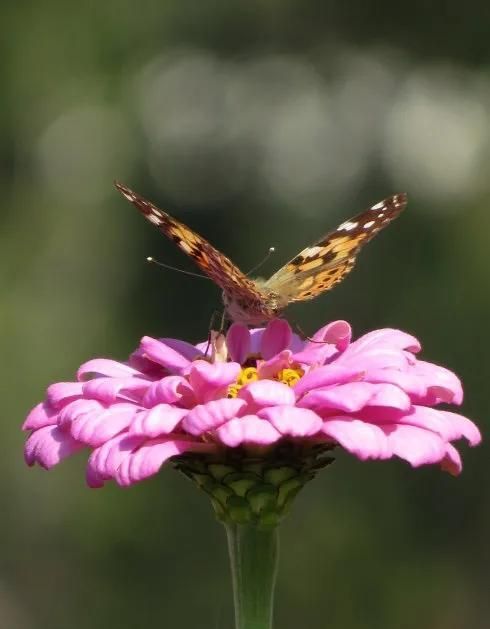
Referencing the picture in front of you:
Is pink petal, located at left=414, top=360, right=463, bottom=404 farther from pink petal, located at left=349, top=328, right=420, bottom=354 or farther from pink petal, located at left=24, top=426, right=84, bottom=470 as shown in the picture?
pink petal, located at left=24, top=426, right=84, bottom=470

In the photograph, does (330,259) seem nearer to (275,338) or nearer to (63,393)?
(275,338)

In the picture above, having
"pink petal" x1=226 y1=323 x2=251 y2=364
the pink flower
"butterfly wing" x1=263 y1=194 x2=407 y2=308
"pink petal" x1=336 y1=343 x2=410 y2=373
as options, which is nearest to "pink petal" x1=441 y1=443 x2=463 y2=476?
the pink flower

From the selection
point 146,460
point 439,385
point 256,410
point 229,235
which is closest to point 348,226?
point 439,385

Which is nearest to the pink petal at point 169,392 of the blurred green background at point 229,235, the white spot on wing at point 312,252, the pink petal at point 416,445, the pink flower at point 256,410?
the pink flower at point 256,410

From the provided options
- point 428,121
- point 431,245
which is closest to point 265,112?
point 428,121

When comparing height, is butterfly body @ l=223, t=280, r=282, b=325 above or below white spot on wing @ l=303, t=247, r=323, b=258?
below

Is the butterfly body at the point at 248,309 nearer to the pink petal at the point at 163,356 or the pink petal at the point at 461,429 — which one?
the pink petal at the point at 163,356
